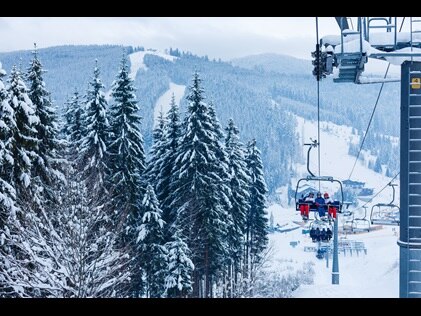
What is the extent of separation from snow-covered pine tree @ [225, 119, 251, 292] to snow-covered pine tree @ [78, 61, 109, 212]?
10.6 feet

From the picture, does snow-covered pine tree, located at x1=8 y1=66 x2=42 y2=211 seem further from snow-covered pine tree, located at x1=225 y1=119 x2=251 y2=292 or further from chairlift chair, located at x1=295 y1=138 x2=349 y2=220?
snow-covered pine tree, located at x1=225 y1=119 x2=251 y2=292

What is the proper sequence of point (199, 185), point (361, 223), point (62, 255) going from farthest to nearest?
point (199, 185)
point (361, 223)
point (62, 255)

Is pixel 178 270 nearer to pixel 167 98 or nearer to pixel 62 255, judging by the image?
pixel 62 255

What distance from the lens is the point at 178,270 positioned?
13102 millimetres

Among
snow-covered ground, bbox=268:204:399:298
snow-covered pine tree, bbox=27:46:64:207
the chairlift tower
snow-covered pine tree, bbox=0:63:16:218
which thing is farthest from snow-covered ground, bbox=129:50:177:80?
the chairlift tower

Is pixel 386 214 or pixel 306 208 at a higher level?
pixel 306 208

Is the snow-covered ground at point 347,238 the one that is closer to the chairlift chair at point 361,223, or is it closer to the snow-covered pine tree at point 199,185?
the snow-covered pine tree at point 199,185

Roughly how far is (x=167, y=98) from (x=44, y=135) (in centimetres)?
392

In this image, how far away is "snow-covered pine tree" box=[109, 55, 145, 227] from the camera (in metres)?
13.6

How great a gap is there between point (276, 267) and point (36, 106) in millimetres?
8734

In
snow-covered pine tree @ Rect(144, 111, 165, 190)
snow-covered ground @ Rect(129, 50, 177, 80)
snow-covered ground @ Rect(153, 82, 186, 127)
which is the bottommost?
snow-covered pine tree @ Rect(144, 111, 165, 190)

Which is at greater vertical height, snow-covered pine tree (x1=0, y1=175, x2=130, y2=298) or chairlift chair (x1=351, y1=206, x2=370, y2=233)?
chairlift chair (x1=351, y1=206, x2=370, y2=233)

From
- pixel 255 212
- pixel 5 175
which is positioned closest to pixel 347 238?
pixel 255 212

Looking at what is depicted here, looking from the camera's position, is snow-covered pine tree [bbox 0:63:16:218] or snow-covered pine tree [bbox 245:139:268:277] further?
snow-covered pine tree [bbox 245:139:268:277]
